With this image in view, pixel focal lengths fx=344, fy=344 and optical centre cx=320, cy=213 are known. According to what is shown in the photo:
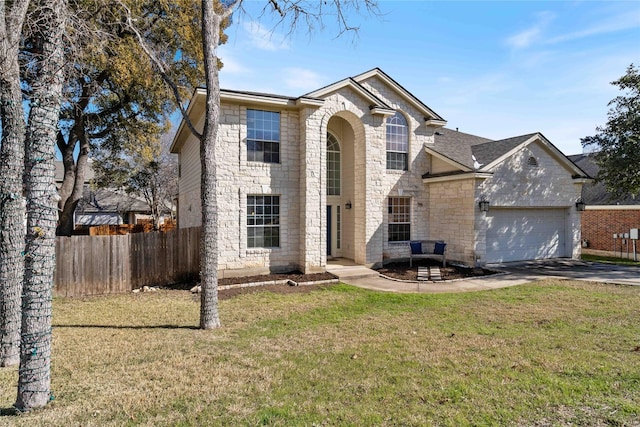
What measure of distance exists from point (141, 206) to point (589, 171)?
36.1 metres

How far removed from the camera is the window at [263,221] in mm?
11914

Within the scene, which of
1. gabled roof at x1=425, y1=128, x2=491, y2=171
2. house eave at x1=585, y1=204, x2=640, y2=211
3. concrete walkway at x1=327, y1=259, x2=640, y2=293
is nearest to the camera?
concrete walkway at x1=327, y1=259, x2=640, y2=293

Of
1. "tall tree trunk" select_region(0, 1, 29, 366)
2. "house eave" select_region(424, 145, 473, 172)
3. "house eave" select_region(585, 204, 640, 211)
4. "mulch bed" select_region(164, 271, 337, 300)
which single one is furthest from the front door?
"house eave" select_region(585, 204, 640, 211)

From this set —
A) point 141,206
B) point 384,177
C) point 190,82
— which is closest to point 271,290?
point 384,177

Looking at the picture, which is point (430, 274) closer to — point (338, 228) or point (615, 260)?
point (338, 228)

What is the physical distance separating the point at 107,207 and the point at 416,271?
31.2 metres

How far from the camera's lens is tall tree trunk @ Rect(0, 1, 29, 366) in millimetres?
4871

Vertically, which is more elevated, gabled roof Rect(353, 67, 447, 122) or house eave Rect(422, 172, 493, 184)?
gabled roof Rect(353, 67, 447, 122)

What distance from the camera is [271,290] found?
10109mm

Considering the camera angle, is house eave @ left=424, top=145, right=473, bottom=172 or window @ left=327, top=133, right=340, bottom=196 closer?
house eave @ left=424, top=145, right=473, bottom=172

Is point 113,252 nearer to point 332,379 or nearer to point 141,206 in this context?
point 332,379

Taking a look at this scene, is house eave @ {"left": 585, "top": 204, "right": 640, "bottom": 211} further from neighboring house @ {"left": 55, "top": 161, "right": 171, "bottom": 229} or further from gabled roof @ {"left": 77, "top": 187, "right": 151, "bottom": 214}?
neighboring house @ {"left": 55, "top": 161, "right": 171, "bottom": 229}

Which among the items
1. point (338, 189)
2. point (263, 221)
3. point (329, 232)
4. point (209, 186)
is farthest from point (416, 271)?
point (209, 186)

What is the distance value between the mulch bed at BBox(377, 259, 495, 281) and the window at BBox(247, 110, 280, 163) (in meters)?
5.77
